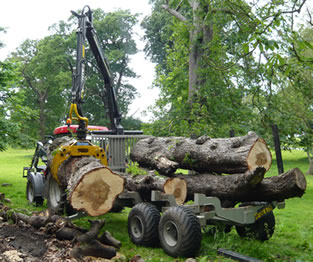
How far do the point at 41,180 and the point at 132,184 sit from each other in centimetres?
356

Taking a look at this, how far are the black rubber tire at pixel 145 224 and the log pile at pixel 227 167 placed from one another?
0.71 m

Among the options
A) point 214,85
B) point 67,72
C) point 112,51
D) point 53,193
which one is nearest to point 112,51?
point 112,51

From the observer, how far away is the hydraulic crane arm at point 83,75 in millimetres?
7461

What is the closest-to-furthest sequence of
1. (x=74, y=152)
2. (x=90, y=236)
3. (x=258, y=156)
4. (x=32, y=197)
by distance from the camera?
(x=90, y=236) → (x=258, y=156) → (x=74, y=152) → (x=32, y=197)

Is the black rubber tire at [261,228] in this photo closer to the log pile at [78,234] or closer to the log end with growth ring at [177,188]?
the log end with growth ring at [177,188]

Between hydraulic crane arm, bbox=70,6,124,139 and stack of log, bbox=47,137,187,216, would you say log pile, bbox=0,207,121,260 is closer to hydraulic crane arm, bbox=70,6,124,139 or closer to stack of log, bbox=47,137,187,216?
stack of log, bbox=47,137,187,216

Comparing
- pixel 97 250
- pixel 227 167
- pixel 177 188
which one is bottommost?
pixel 97 250

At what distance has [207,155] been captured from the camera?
6.54 metres

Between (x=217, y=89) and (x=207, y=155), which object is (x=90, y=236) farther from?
(x=217, y=89)

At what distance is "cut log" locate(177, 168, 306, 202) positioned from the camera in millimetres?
5121

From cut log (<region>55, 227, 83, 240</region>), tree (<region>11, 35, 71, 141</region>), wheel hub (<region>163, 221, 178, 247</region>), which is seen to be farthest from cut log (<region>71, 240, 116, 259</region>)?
tree (<region>11, 35, 71, 141</region>)

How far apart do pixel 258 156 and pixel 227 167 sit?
1.88ft

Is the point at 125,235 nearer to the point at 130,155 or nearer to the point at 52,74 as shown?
the point at 130,155

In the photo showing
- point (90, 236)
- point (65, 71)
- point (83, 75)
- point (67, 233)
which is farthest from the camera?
point (65, 71)
